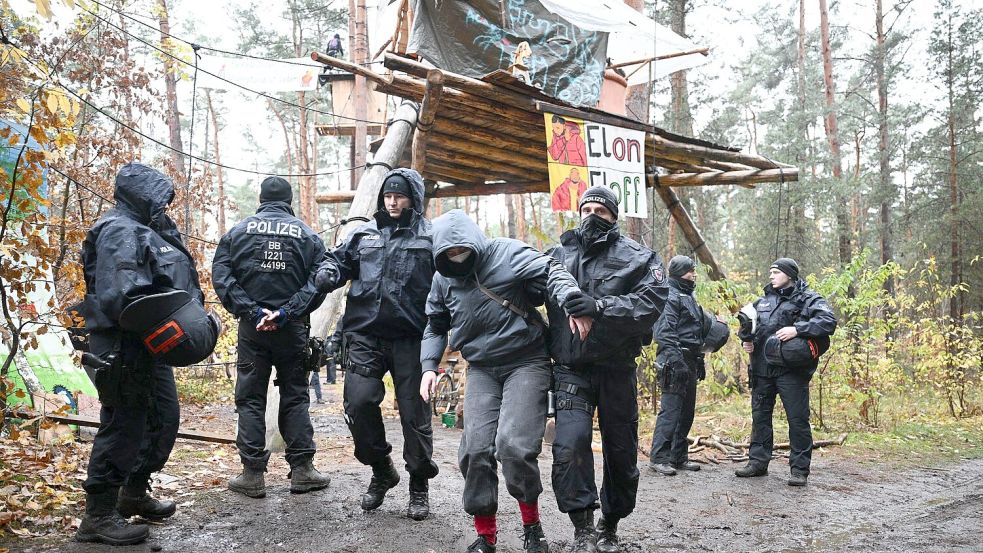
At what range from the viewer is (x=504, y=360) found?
152 inches

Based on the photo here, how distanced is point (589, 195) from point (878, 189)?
2046 cm

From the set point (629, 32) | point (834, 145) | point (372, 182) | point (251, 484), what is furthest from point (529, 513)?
point (834, 145)

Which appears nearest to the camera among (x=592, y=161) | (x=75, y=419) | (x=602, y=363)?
(x=602, y=363)

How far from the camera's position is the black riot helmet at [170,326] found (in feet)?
12.0

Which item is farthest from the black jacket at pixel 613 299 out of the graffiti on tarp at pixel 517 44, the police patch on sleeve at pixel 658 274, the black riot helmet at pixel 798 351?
the graffiti on tarp at pixel 517 44

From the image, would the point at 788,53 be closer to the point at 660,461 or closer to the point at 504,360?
the point at 660,461

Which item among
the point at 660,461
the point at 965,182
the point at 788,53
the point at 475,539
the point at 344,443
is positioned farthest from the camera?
the point at 788,53

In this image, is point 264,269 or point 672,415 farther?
point 672,415

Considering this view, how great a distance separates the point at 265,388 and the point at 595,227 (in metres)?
2.47

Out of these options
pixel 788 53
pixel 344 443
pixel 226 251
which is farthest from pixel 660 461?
pixel 788 53

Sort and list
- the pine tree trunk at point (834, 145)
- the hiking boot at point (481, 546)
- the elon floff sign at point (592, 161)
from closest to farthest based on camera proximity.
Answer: the hiking boot at point (481, 546) < the elon floff sign at point (592, 161) < the pine tree trunk at point (834, 145)

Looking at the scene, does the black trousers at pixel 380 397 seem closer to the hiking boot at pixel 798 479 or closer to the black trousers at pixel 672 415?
the black trousers at pixel 672 415

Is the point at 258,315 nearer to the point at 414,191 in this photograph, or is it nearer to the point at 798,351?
the point at 414,191

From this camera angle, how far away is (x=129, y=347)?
3.84 m
